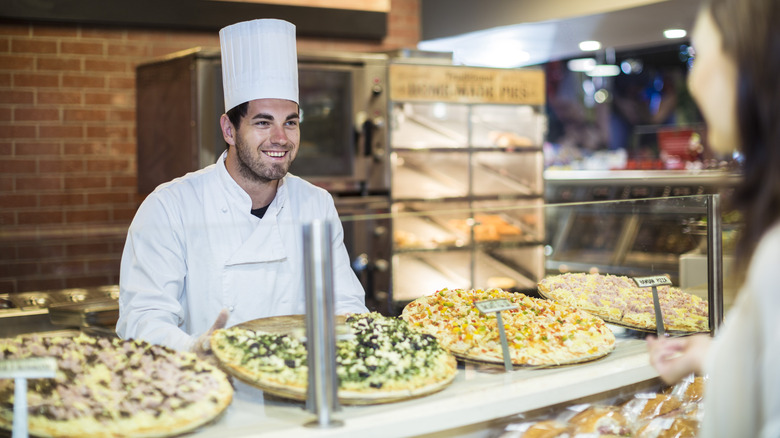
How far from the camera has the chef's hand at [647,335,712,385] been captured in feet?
4.56

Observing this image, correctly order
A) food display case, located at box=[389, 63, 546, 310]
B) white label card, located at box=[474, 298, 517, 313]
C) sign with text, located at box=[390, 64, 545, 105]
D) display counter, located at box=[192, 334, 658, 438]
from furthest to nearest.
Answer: food display case, located at box=[389, 63, 546, 310] → sign with text, located at box=[390, 64, 545, 105] → white label card, located at box=[474, 298, 517, 313] → display counter, located at box=[192, 334, 658, 438]

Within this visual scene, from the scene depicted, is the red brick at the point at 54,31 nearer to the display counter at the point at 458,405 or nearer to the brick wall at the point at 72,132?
the brick wall at the point at 72,132

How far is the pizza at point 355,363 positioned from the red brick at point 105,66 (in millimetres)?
3565

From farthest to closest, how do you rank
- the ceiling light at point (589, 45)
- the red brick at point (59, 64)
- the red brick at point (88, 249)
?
the ceiling light at point (589, 45) → the red brick at point (59, 64) → the red brick at point (88, 249)

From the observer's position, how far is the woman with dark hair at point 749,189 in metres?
1.06

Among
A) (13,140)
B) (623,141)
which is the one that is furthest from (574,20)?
(623,141)

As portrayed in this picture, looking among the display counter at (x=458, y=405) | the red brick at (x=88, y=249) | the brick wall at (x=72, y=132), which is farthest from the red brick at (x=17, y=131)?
the display counter at (x=458, y=405)

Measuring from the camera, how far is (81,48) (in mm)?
4766

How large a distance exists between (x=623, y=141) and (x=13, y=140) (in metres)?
8.56

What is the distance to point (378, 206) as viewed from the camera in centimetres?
498

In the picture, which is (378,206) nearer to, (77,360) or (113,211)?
(113,211)

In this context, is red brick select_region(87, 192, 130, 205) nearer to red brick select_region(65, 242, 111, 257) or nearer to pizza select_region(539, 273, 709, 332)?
red brick select_region(65, 242, 111, 257)

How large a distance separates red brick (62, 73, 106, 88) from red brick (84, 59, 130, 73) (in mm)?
53

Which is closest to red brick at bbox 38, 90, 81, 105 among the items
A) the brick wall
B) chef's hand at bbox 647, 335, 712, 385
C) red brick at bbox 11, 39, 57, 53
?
the brick wall
